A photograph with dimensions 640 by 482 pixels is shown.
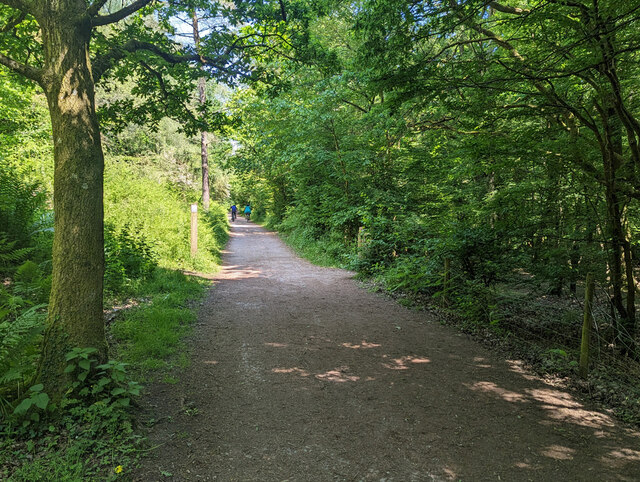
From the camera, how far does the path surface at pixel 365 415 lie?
2.93m

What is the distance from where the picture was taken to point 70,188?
3.23 meters

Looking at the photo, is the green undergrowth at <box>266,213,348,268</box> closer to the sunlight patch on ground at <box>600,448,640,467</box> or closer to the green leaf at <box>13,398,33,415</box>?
the sunlight patch on ground at <box>600,448,640,467</box>

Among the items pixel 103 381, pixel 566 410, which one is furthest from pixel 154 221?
pixel 566 410

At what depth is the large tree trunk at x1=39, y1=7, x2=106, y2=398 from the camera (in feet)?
10.5

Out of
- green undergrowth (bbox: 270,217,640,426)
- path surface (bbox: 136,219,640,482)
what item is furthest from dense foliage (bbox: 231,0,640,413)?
path surface (bbox: 136,219,640,482)

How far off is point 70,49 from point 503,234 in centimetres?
688

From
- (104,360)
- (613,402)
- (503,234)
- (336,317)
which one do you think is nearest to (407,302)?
(336,317)

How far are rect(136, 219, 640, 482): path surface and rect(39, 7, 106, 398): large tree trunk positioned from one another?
1.10m

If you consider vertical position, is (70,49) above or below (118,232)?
above

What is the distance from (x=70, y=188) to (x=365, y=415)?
367 centimetres

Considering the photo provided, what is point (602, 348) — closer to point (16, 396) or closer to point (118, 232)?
point (16, 396)

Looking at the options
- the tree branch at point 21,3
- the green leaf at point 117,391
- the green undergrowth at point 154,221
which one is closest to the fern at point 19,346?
the green leaf at point 117,391

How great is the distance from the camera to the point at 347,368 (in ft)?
15.7

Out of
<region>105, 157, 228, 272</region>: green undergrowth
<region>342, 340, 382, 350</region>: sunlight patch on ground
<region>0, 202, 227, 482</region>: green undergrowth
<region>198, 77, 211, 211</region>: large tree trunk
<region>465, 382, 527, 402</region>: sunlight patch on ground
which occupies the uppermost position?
<region>198, 77, 211, 211</region>: large tree trunk
